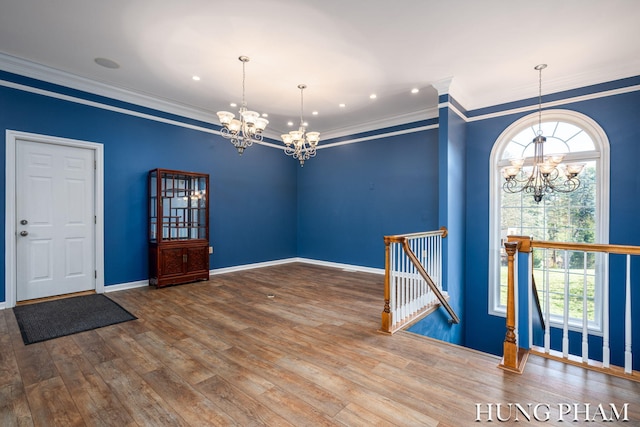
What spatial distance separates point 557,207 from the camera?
4.38 metres

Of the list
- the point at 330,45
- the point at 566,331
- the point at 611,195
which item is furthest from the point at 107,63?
the point at 611,195

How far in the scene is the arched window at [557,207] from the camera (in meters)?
4.02

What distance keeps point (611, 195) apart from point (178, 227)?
21.1ft

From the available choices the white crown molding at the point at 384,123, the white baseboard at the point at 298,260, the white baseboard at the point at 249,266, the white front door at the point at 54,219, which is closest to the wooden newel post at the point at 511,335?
the white baseboard at the point at 298,260

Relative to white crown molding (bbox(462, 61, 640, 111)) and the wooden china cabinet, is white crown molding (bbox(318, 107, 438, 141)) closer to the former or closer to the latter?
white crown molding (bbox(462, 61, 640, 111))

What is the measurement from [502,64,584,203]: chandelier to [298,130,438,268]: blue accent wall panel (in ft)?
4.25

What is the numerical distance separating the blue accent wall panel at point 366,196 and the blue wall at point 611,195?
2.17ft

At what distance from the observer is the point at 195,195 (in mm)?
5203

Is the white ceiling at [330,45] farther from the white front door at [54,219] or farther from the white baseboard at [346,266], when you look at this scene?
the white baseboard at [346,266]

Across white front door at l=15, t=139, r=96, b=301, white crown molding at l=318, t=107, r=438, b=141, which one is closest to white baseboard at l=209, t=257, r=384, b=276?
white front door at l=15, t=139, r=96, b=301

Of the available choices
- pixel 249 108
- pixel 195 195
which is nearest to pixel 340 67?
pixel 249 108

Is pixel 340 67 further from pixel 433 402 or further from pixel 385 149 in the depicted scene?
pixel 433 402

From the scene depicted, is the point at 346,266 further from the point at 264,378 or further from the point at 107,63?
the point at 107,63

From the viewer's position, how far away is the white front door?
383 centimetres
